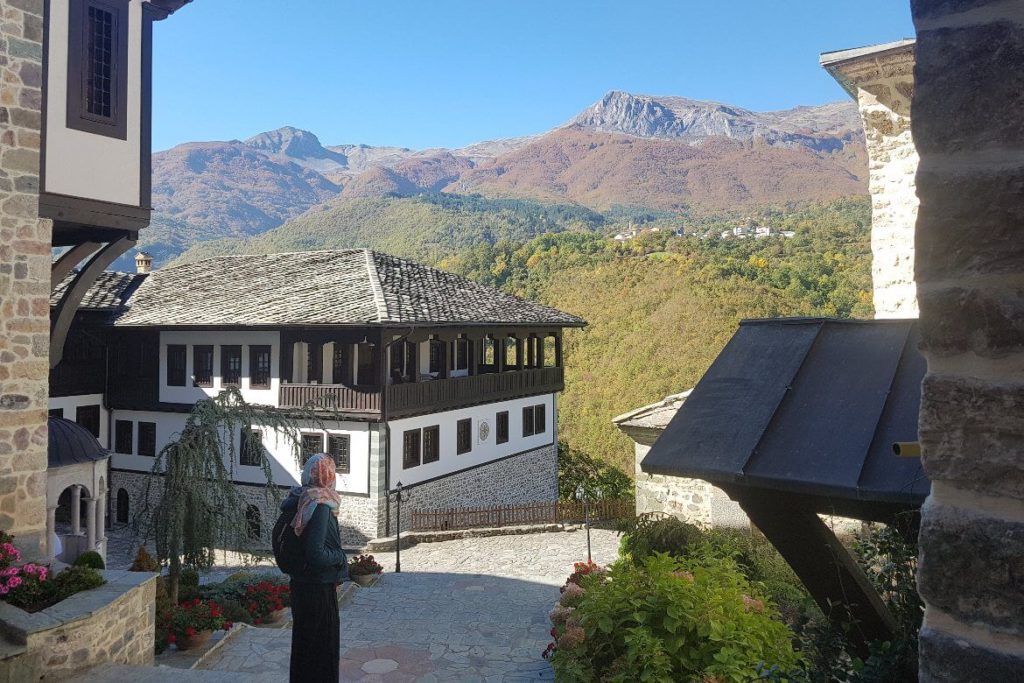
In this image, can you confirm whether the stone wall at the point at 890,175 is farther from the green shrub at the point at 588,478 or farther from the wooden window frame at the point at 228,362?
the green shrub at the point at 588,478

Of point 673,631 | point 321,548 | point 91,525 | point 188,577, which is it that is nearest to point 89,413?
point 91,525

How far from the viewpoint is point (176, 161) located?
12800 centimetres

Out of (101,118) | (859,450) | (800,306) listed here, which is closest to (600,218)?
(800,306)

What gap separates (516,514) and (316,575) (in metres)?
14.9

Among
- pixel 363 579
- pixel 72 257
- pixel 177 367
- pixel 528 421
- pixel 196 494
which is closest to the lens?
pixel 196 494

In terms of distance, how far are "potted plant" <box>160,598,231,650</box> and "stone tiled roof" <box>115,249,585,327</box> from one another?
780 cm

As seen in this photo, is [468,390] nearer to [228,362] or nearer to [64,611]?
[228,362]

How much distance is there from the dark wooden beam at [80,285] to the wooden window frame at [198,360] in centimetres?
887

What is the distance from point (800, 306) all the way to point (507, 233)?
36276 mm

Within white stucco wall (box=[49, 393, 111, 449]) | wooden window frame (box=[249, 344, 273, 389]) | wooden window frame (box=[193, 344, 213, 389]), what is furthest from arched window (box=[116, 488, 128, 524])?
wooden window frame (box=[249, 344, 273, 389])

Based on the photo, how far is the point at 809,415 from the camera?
2094 millimetres

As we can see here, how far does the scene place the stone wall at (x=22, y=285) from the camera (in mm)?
7305

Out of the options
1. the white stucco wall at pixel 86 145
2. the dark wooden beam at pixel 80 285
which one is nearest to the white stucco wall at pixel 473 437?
the dark wooden beam at pixel 80 285

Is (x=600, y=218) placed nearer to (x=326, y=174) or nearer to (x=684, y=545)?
(x=684, y=545)
